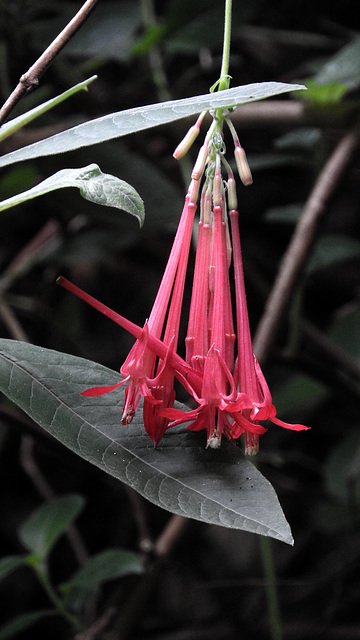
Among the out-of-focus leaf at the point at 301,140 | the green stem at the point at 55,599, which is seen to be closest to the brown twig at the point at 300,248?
the out-of-focus leaf at the point at 301,140

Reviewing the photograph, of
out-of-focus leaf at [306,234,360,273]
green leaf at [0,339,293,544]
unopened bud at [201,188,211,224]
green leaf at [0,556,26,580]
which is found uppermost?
out-of-focus leaf at [306,234,360,273]

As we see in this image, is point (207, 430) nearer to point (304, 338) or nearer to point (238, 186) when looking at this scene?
point (304, 338)

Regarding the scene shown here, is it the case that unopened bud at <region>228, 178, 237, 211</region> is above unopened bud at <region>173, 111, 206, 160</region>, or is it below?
below

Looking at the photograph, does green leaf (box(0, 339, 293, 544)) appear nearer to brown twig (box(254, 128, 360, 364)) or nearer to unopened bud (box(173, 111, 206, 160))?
unopened bud (box(173, 111, 206, 160))

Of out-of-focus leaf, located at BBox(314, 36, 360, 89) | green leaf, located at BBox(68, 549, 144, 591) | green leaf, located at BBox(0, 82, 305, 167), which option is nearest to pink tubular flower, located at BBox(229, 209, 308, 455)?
green leaf, located at BBox(0, 82, 305, 167)

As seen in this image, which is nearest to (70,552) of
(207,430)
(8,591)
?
(8,591)

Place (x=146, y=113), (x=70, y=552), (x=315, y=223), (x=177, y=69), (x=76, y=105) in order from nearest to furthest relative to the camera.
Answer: (x=146, y=113)
(x=315, y=223)
(x=76, y=105)
(x=70, y=552)
(x=177, y=69)

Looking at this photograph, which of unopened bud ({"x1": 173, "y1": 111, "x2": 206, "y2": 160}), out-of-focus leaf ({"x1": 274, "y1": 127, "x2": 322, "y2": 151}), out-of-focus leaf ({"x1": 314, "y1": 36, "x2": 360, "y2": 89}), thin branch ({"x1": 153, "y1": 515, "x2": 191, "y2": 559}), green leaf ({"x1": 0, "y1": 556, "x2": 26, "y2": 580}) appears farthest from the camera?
out-of-focus leaf ({"x1": 274, "y1": 127, "x2": 322, "y2": 151})
